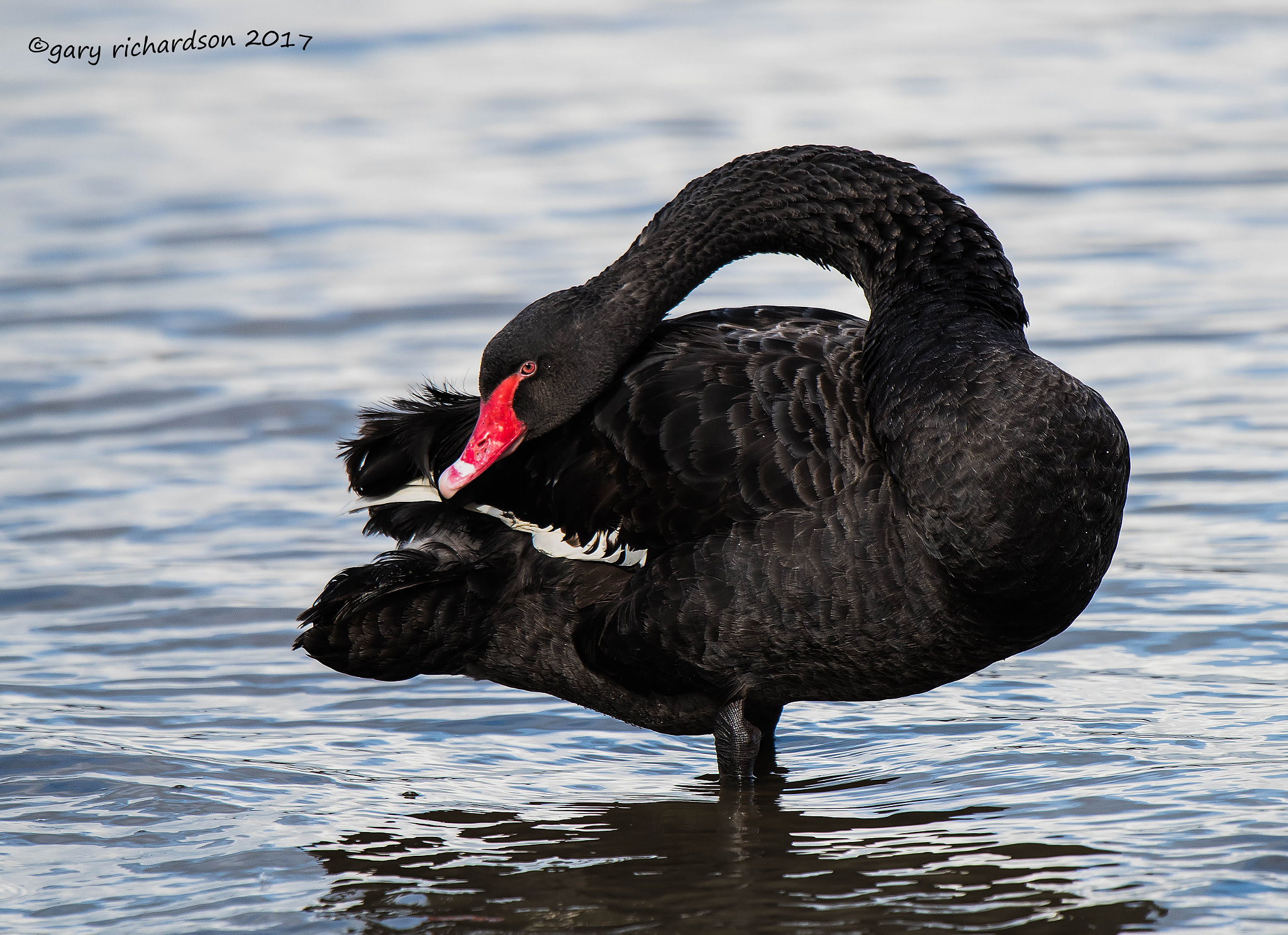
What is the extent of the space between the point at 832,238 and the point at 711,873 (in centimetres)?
213

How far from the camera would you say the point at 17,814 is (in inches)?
207

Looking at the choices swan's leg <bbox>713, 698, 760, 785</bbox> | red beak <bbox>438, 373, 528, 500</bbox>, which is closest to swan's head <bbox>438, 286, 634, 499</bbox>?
red beak <bbox>438, 373, 528, 500</bbox>

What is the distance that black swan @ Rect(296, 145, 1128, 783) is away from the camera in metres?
4.91

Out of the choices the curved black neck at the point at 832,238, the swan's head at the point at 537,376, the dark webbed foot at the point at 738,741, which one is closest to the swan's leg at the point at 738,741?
the dark webbed foot at the point at 738,741

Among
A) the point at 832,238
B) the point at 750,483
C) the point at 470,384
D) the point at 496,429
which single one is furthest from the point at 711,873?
the point at 470,384

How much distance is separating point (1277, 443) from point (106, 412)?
5789 mm

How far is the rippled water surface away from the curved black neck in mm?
1453

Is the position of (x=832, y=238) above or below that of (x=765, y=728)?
above

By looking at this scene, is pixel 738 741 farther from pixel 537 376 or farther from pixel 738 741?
pixel 537 376

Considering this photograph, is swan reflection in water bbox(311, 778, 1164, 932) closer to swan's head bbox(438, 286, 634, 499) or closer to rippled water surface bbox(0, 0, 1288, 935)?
rippled water surface bbox(0, 0, 1288, 935)

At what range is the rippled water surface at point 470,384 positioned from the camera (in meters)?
4.86

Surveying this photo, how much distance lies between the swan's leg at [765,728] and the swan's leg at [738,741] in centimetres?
3

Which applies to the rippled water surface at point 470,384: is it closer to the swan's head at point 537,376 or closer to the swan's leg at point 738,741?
the swan's leg at point 738,741

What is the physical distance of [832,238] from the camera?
5.80 meters
